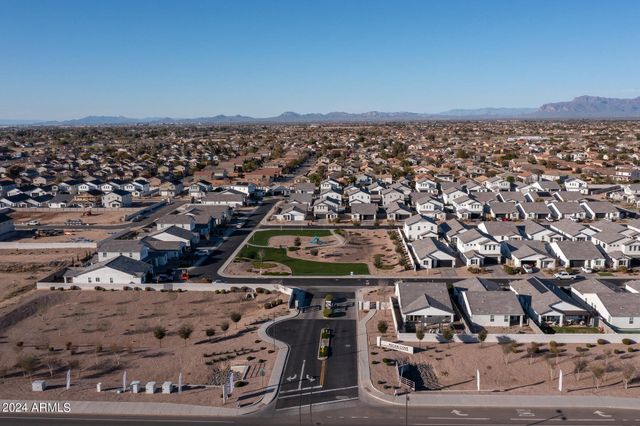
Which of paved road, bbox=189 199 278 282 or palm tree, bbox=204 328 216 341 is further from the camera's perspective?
paved road, bbox=189 199 278 282

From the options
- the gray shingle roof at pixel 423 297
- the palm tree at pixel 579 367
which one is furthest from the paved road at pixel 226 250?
the palm tree at pixel 579 367

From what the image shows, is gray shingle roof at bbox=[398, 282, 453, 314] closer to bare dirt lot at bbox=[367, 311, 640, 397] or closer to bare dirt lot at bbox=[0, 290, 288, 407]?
bare dirt lot at bbox=[367, 311, 640, 397]

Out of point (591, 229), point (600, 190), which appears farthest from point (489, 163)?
point (591, 229)

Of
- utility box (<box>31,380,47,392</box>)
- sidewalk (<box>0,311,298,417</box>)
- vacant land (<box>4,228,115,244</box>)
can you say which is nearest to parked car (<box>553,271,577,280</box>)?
sidewalk (<box>0,311,298,417</box>)

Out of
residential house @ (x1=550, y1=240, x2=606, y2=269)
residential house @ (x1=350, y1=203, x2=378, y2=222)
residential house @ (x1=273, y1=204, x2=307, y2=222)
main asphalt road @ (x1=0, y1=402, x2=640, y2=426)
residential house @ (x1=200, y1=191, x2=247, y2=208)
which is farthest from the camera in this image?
residential house @ (x1=200, y1=191, x2=247, y2=208)

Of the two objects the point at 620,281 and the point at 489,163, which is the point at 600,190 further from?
the point at 620,281

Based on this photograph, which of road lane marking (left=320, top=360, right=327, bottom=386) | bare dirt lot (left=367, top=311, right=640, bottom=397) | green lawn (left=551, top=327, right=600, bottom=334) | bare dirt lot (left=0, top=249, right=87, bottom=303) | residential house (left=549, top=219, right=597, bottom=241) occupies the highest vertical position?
residential house (left=549, top=219, right=597, bottom=241)

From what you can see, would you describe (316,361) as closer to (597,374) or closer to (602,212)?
(597,374)

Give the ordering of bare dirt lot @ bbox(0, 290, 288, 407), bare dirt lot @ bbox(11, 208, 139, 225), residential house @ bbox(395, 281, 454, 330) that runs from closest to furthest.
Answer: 1. bare dirt lot @ bbox(0, 290, 288, 407)
2. residential house @ bbox(395, 281, 454, 330)
3. bare dirt lot @ bbox(11, 208, 139, 225)

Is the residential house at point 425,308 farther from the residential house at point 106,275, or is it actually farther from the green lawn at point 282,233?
the green lawn at point 282,233
